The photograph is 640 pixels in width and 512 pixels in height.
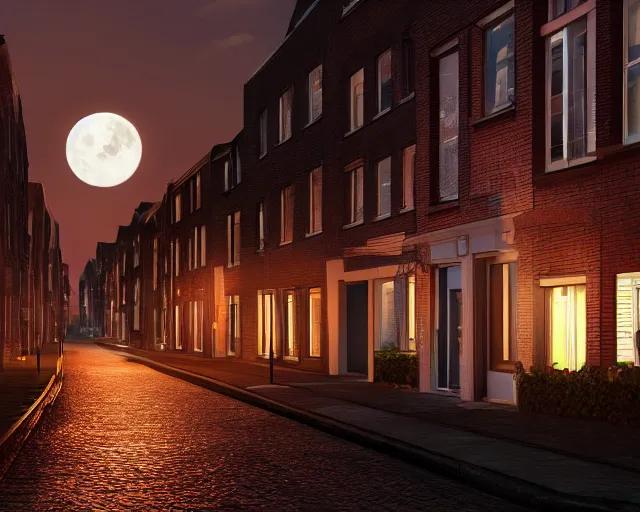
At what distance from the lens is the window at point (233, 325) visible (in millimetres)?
41344

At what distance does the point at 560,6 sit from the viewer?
53.6ft

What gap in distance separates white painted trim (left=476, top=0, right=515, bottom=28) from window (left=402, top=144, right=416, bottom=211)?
4190 mm

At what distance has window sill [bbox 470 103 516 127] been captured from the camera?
17486 millimetres

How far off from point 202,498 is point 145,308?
204 ft

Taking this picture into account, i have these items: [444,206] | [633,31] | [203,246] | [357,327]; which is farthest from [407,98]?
[203,246]

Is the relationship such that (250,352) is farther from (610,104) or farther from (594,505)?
(594,505)

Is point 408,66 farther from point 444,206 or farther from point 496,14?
point 496,14

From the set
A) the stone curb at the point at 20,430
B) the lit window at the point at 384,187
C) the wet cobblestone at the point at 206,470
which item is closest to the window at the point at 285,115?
the lit window at the point at 384,187

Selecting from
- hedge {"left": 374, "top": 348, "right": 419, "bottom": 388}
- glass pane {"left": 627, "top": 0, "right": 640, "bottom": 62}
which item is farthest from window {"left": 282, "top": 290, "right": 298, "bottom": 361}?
glass pane {"left": 627, "top": 0, "right": 640, "bottom": 62}

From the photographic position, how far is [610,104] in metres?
14.9

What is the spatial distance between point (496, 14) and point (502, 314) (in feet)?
18.6

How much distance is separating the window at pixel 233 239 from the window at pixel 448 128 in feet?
69.3

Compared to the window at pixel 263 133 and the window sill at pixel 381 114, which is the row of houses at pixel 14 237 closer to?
the window at pixel 263 133

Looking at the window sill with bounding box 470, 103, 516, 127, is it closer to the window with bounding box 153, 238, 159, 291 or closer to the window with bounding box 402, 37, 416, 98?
the window with bounding box 402, 37, 416, 98
